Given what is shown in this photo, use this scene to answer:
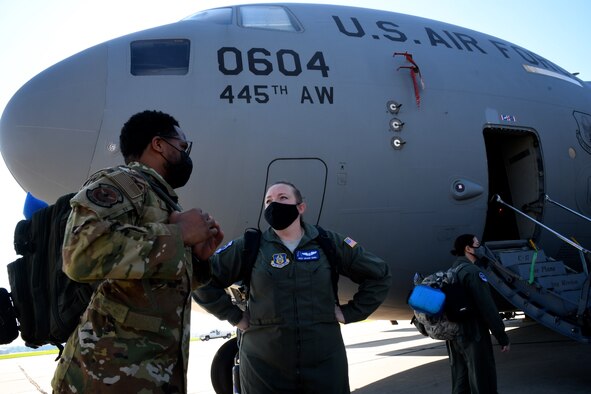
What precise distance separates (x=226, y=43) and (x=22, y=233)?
3.63 m

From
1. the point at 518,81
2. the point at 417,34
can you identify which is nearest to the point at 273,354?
the point at 417,34

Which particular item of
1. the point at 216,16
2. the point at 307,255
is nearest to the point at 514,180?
the point at 216,16

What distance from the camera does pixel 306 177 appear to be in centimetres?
509

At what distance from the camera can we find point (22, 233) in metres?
2.14

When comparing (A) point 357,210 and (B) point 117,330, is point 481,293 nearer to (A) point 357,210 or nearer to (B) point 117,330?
(A) point 357,210

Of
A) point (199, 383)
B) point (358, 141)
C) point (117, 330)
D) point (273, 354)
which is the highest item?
point (358, 141)

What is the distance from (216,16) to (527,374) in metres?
5.57

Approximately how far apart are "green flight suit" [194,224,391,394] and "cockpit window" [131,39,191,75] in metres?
2.35

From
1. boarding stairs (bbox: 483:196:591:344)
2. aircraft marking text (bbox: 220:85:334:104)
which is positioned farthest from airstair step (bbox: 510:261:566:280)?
aircraft marking text (bbox: 220:85:334:104)

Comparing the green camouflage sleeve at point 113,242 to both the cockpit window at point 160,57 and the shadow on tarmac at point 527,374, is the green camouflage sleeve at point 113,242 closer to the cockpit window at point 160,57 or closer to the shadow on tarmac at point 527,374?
the cockpit window at point 160,57

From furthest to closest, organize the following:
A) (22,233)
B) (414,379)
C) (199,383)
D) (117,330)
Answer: (199,383), (414,379), (22,233), (117,330)

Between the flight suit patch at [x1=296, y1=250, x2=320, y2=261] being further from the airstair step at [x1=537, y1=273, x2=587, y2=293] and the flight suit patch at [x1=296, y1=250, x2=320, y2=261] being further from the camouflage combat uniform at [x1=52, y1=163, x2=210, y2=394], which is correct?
the airstair step at [x1=537, y1=273, x2=587, y2=293]

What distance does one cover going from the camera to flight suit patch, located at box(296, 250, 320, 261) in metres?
3.30

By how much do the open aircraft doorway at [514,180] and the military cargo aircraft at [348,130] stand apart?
2 cm
